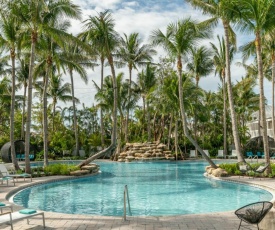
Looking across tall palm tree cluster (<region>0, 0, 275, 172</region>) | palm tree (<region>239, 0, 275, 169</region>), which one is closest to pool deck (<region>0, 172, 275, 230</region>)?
tall palm tree cluster (<region>0, 0, 275, 172</region>)

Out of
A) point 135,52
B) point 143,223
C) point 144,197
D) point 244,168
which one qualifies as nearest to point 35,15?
point 144,197

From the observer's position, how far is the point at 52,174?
1659cm

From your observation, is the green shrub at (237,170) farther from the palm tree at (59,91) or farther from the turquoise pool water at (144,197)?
the palm tree at (59,91)

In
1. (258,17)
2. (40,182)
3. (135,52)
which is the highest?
(135,52)

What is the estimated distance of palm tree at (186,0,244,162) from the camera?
1502cm

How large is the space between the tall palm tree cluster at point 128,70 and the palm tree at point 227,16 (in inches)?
1.9

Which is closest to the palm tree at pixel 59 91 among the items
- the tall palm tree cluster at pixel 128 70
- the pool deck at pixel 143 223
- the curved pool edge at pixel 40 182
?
the tall palm tree cluster at pixel 128 70

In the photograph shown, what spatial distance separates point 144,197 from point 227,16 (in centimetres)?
912

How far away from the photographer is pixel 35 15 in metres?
15.3

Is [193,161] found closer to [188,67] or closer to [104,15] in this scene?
[188,67]

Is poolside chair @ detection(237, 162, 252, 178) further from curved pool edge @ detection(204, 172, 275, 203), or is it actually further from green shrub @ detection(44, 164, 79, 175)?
green shrub @ detection(44, 164, 79, 175)

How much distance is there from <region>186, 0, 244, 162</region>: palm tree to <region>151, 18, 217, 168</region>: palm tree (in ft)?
2.97

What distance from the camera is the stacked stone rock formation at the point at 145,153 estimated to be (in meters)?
29.3

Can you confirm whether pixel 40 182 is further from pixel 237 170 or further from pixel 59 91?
pixel 59 91
